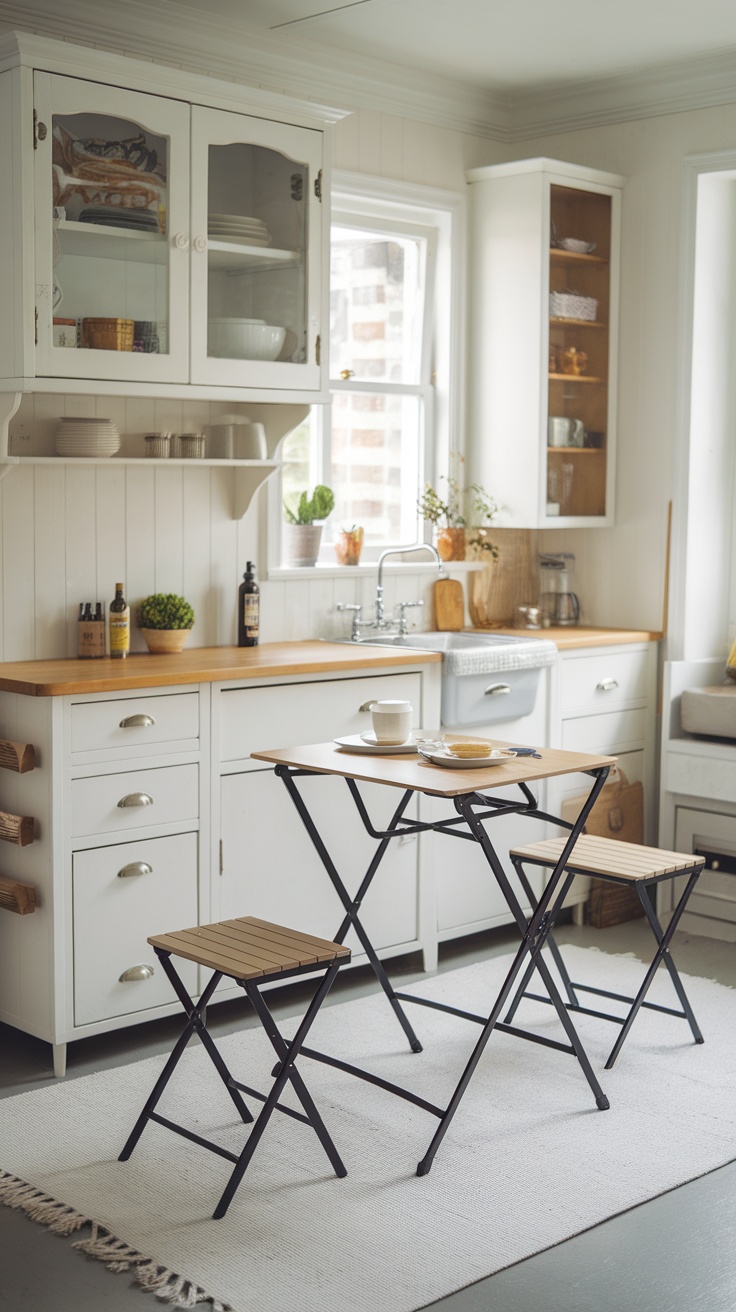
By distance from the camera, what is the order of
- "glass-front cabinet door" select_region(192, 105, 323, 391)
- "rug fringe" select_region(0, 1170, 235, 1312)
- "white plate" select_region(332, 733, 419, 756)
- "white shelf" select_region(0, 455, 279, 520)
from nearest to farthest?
1. "rug fringe" select_region(0, 1170, 235, 1312)
2. "white plate" select_region(332, 733, 419, 756)
3. "white shelf" select_region(0, 455, 279, 520)
4. "glass-front cabinet door" select_region(192, 105, 323, 391)

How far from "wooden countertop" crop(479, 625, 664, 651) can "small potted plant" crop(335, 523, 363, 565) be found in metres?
0.57

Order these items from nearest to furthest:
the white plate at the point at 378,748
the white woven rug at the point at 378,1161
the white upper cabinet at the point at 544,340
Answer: the white woven rug at the point at 378,1161
the white plate at the point at 378,748
the white upper cabinet at the point at 544,340

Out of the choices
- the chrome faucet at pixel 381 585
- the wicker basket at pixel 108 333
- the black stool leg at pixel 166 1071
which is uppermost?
the wicker basket at pixel 108 333

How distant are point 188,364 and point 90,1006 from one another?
171 cm

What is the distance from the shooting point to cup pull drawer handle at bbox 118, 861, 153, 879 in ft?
11.5

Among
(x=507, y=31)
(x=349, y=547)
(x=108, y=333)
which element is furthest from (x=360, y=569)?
(x=507, y=31)

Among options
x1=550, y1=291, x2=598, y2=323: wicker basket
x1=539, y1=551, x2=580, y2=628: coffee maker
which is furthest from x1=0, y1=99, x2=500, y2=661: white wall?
x1=539, y1=551, x2=580, y2=628: coffee maker

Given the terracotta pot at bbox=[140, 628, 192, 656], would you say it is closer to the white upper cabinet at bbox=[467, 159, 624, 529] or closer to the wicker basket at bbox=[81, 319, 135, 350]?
the wicker basket at bbox=[81, 319, 135, 350]

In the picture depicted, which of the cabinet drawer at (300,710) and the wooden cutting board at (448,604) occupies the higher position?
the wooden cutting board at (448,604)

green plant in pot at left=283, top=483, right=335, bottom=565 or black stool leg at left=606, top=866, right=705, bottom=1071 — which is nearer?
black stool leg at left=606, top=866, right=705, bottom=1071

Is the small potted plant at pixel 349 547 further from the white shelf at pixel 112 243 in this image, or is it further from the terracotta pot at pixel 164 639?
the white shelf at pixel 112 243

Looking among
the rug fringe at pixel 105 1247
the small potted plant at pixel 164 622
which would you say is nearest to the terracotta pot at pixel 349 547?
the small potted plant at pixel 164 622

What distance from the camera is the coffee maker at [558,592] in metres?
5.29

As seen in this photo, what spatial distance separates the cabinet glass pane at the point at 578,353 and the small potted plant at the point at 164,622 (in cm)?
157
